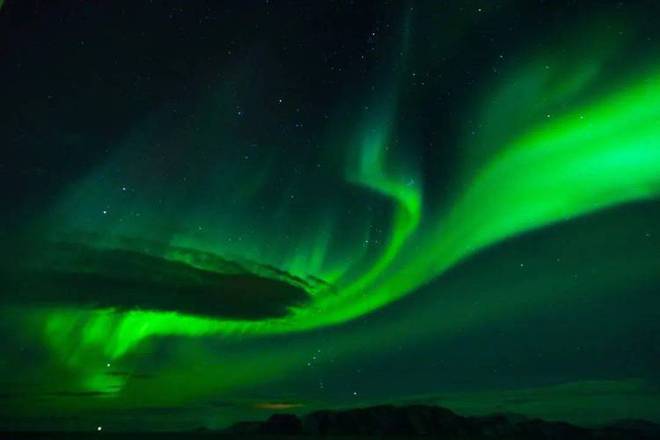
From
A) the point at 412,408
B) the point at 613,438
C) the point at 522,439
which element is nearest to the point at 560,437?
the point at 613,438

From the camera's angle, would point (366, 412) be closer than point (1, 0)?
No

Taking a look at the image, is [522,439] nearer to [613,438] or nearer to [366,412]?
[613,438]

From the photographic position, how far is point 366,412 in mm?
175750

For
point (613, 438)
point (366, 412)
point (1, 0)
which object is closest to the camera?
point (1, 0)

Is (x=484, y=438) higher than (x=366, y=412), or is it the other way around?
(x=366, y=412)

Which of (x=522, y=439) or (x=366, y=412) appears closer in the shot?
(x=522, y=439)

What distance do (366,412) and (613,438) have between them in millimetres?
63077

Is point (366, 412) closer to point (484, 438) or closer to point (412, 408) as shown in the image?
point (412, 408)

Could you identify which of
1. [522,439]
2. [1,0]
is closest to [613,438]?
[522,439]

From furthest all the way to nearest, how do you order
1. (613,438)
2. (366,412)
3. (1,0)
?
(366,412), (613,438), (1,0)

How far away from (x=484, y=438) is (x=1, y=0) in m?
136

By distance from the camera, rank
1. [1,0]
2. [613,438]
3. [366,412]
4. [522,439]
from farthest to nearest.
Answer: [366,412]
[613,438]
[522,439]
[1,0]

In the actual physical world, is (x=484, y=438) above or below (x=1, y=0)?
above

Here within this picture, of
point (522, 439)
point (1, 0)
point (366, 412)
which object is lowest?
point (1, 0)
